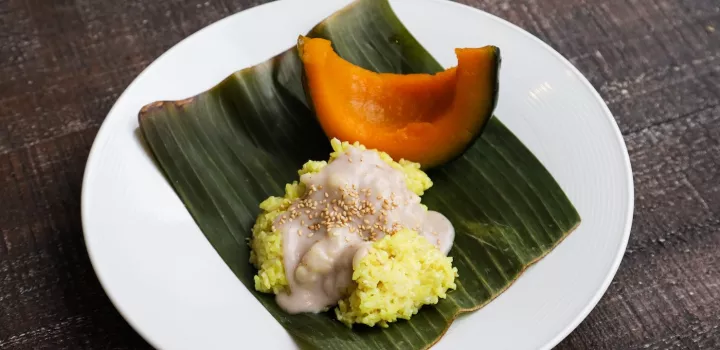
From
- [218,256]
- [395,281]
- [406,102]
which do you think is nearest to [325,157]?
[406,102]

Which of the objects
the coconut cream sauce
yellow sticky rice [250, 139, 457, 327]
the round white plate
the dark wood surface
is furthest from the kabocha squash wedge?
the dark wood surface

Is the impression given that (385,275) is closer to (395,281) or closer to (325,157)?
(395,281)

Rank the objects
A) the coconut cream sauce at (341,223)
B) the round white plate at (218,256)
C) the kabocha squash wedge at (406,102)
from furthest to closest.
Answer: the kabocha squash wedge at (406,102) → the coconut cream sauce at (341,223) → the round white plate at (218,256)

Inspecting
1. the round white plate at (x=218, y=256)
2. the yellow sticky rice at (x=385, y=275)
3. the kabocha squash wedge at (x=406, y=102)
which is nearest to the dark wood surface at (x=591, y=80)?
the round white plate at (x=218, y=256)

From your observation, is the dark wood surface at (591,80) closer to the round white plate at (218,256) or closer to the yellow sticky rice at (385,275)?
the round white plate at (218,256)

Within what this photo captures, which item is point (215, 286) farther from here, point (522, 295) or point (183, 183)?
point (522, 295)
